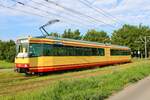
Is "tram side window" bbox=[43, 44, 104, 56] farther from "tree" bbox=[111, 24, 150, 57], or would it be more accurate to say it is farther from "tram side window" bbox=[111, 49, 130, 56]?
"tree" bbox=[111, 24, 150, 57]

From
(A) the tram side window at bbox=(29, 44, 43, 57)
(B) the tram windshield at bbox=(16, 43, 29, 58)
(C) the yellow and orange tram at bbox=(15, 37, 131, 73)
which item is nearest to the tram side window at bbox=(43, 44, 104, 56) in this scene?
(C) the yellow and orange tram at bbox=(15, 37, 131, 73)

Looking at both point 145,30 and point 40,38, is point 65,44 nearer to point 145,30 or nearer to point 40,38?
point 40,38

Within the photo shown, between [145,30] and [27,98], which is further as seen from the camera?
[145,30]

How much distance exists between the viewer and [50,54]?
28750mm

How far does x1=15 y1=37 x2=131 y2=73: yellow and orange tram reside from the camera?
2752cm

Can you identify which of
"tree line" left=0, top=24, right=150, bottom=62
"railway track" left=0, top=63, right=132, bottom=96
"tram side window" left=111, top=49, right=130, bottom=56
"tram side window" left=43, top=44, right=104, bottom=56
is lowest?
"railway track" left=0, top=63, right=132, bottom=96

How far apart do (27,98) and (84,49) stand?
23.8 meters

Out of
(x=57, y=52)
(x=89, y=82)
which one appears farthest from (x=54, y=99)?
(x=57, y=52)

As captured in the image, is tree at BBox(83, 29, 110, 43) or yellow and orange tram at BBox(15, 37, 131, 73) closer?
yellow and orange tram at BBox(15, 37, 131, 73)

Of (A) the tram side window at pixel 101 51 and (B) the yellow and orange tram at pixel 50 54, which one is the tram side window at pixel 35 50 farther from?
(A) the tram side window at pixel 101 51

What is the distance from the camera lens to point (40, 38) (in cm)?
2812

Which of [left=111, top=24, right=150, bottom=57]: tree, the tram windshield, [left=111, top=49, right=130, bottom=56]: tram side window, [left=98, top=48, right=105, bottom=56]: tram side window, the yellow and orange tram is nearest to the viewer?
the yellow and orange tram

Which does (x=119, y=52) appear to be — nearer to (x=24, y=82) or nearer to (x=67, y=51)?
(x=67, y=51)

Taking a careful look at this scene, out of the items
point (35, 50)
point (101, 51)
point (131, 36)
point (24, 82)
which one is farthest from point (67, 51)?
point (131, 36)
